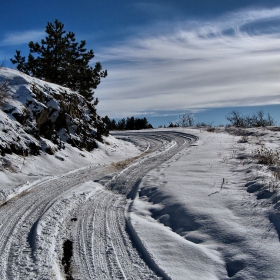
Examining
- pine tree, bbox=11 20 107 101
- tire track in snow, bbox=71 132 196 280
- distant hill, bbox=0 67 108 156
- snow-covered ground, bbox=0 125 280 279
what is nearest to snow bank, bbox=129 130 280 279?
snow-covered ground, bbox=0 125 280 279

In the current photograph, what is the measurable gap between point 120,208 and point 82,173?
3568 mm

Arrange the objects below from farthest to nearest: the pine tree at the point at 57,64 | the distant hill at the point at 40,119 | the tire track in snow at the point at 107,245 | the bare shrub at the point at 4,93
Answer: the pine tree at the point at 57,64 < the bare shrub at the point at 4,93 < the distant hill at the point at 40,119 < the tire track in snow at the point at 107,245

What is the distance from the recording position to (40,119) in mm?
11195

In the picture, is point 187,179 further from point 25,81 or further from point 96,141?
point 25,81

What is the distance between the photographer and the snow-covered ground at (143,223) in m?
3.43

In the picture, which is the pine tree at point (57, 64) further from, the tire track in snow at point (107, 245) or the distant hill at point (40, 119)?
the tire track in snow at point (107, 245)

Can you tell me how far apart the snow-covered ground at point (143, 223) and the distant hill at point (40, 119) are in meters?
1.29

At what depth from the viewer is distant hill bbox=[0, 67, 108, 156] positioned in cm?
958

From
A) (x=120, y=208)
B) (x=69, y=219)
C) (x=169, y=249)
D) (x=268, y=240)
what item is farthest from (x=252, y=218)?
(x=69, y=219)

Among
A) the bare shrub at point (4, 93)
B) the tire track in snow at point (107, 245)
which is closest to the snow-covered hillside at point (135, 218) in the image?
the tire track in snow at point (107, 245)

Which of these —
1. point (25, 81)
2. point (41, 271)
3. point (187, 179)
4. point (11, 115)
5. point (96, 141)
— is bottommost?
point (41, 271)

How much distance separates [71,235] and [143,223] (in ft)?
3.87

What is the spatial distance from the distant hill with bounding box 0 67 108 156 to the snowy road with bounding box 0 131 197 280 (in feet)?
9.39

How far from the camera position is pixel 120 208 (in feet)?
18.9
